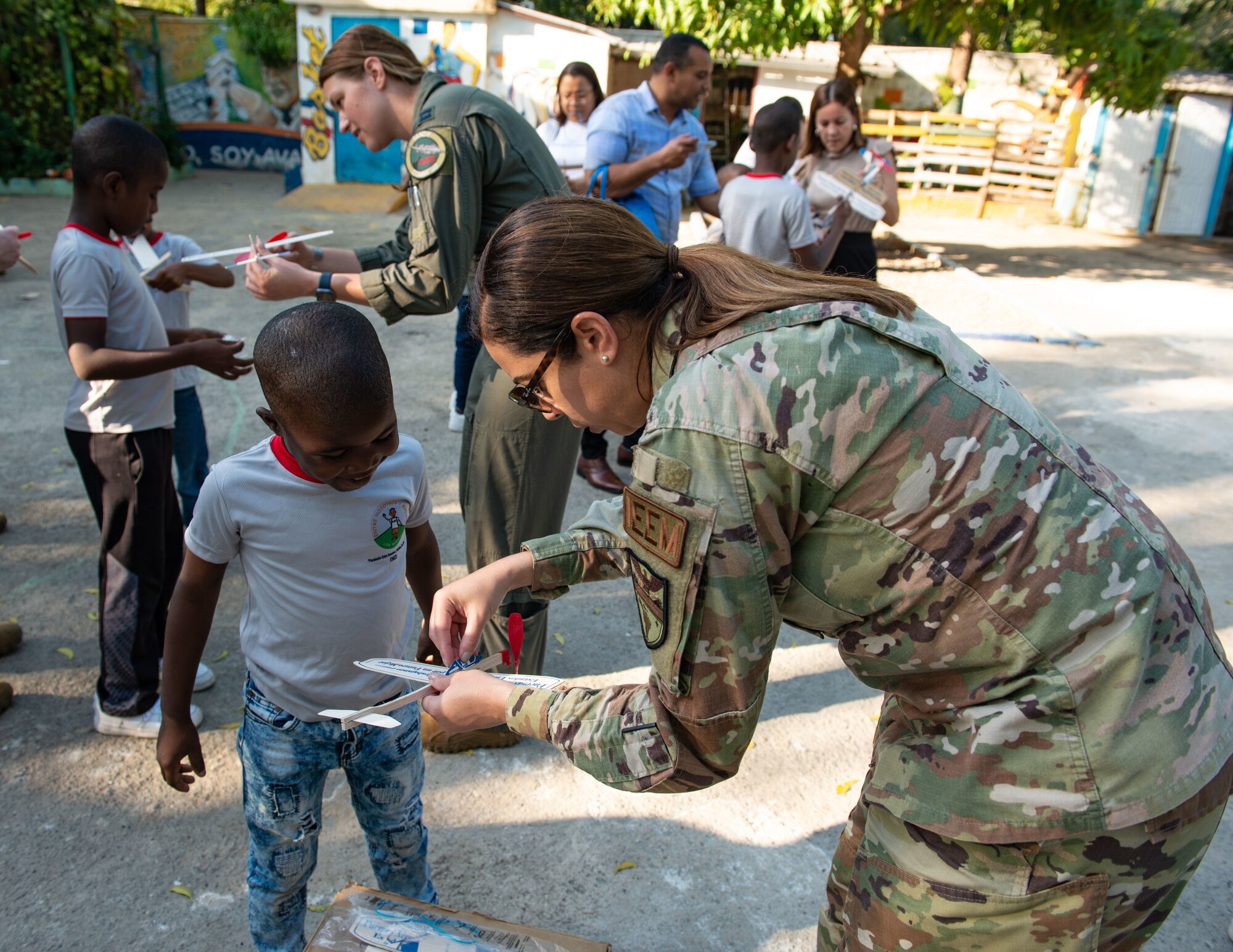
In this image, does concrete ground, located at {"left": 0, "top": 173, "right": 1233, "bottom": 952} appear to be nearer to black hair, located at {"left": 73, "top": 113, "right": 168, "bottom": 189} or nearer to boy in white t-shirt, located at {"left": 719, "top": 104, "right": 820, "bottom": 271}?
boy in white t-shirt, located at {"left": 719, "top": 104, "right": 820, "bottom": 271}

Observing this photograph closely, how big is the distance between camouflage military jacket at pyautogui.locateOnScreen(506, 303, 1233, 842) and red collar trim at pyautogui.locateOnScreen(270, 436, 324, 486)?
2.68 feet

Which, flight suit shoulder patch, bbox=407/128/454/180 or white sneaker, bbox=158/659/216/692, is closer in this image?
flight suit shoulder patch, bbox=407/128/454/180

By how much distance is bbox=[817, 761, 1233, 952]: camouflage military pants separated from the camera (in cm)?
121

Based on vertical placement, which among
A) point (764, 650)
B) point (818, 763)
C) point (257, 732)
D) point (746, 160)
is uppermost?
point (746, 160)

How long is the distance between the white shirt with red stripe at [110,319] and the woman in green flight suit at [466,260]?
1.09 feet

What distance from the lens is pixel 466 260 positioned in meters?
2.65

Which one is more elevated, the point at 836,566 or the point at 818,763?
the point at 836,566

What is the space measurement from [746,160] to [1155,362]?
168 inches

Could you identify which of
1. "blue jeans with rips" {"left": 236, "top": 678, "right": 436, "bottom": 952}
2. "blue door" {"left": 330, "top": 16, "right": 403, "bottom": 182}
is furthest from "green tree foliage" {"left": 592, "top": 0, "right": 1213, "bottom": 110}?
"blue jeans with rips" {"left": 236, "top": 678, "right": 436, "bottom": 952}

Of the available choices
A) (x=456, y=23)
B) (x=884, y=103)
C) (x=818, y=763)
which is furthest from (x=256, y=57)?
(x=818, y=763)

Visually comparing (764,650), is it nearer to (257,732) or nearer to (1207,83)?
(257,732)

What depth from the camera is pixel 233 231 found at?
36.2ft

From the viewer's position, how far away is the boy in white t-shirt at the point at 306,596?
1703 millimetres

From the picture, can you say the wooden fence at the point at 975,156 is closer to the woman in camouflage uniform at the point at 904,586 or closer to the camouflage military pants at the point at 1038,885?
the woman in camouflage uniform at the point at 904,586
